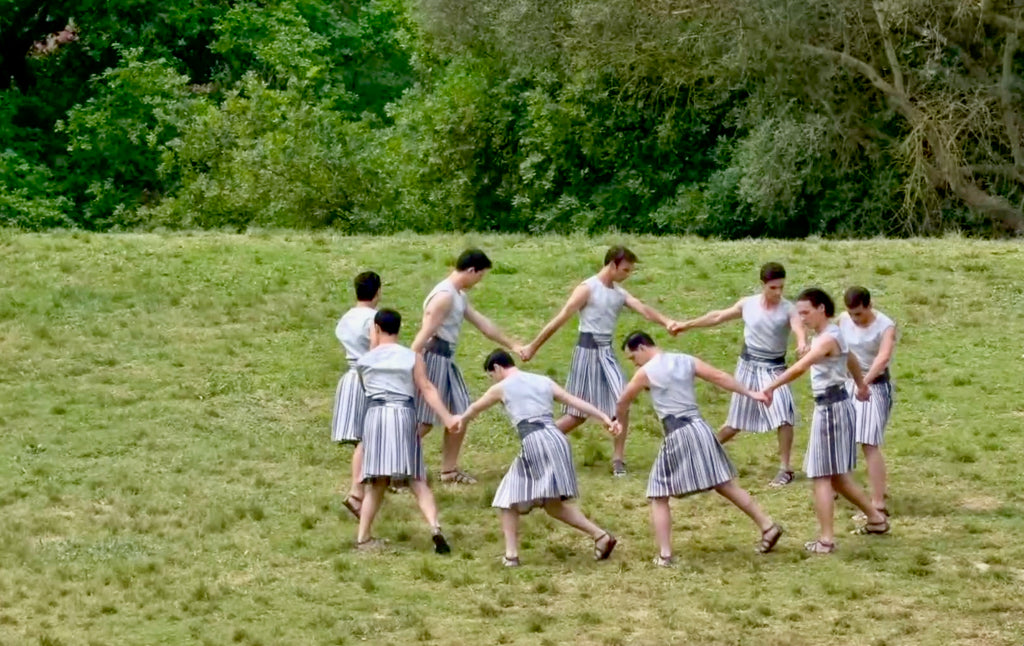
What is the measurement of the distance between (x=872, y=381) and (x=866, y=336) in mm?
318

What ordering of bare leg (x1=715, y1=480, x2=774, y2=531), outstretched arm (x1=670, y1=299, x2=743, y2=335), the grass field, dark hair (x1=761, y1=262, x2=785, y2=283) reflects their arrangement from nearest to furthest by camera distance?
the grass field
bare leg (x1=715, y1=480, x2=774, y2=531)
dark hair (x1=761, y1=262, x2=785, y2=283)
outstretched arm (x1=670, y1=299, x2=743, y2=335)

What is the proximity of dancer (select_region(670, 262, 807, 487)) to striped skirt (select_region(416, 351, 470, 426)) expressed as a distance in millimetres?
1736

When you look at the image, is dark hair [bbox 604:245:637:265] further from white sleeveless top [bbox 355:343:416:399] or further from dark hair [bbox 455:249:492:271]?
white sleeveless top [bbox 355:343:416:399]

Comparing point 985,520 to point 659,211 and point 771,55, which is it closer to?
point 771,55

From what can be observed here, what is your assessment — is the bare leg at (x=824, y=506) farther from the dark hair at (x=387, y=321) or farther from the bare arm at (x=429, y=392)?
the dark hair at (x=387, y=321)

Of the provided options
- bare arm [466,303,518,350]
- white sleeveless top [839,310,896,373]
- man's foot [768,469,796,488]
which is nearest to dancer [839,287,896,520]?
white sleeveless top [839,310,896,373]

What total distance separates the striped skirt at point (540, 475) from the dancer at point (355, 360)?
1.65 m

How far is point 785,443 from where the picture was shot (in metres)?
13.9

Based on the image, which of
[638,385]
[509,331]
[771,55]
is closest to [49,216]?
[771,55]

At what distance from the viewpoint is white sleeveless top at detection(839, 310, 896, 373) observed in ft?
40.9

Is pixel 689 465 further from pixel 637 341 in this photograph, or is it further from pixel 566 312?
pixel 566 312

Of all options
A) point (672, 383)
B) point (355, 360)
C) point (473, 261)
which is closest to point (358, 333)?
point (355, 360)

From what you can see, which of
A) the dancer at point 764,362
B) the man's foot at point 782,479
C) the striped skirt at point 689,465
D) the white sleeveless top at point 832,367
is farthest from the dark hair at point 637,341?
the man's foot at point 782,479

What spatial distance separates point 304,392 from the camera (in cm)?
1698
